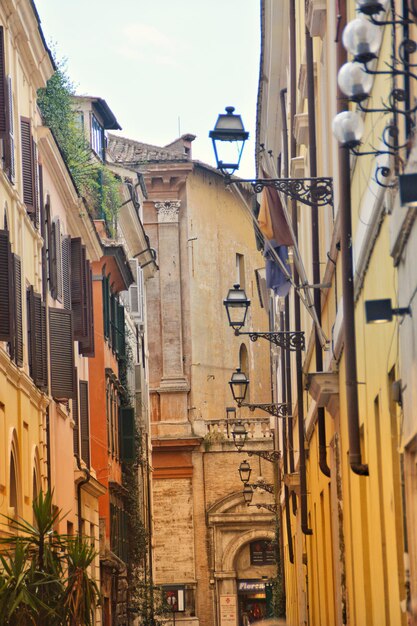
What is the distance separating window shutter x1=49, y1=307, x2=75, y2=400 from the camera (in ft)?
80.3

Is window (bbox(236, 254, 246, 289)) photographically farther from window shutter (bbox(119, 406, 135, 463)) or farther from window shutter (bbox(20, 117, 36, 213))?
window shutter (bbox(20, 117, 36, 213))

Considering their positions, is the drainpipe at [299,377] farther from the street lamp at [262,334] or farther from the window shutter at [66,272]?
the window shutter at [66,272]

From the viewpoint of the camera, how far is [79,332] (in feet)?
90.2

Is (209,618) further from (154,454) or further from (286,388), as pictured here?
(286,388)

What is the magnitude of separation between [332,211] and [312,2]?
7.06 feet

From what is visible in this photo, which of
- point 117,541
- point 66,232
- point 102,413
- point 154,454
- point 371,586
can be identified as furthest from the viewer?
point 154,454

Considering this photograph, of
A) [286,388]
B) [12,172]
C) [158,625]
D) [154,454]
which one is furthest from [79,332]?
[154,454]

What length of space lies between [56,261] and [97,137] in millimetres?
14647

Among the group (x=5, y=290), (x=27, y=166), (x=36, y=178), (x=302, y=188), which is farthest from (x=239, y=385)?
(x=302, y=188)

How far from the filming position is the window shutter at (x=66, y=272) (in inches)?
1085

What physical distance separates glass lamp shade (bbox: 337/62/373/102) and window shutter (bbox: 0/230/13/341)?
34.7 feet

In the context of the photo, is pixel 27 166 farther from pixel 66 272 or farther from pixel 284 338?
pixel 66 272

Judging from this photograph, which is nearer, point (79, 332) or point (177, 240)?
point (79, 332)

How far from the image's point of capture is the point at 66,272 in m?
27.8
